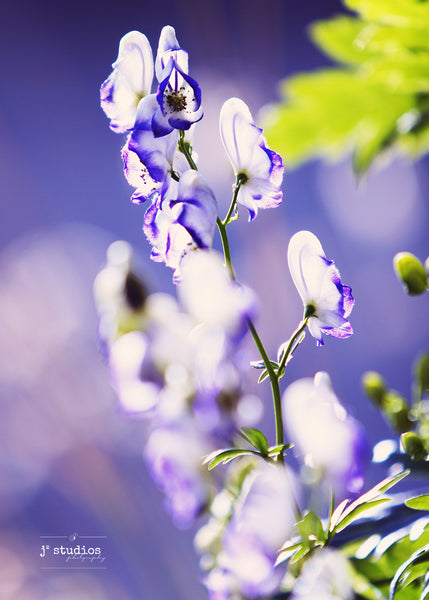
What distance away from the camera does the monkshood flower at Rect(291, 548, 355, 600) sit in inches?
10.2

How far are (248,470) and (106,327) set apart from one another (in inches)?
5.3

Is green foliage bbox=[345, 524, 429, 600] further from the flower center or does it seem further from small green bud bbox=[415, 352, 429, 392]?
the flower center

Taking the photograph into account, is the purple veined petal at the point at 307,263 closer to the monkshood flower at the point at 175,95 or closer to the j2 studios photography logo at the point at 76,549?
the monkshood flower at the point at 175,95

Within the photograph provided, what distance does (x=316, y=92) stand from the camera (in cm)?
72

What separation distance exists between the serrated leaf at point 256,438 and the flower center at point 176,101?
0.17 m

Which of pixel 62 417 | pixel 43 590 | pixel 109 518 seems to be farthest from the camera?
pixel 62 417

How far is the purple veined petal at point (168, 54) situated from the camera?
31 centimetres

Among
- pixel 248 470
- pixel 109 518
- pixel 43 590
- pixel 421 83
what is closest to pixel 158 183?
pixel 248 470

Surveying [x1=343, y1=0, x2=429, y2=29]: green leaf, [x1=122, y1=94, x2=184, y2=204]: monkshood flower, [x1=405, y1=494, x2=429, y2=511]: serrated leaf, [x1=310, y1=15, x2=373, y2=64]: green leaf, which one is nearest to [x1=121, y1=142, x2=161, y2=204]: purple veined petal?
[x1=122, y1=94, x2=184, y2=204]: monkshood flower

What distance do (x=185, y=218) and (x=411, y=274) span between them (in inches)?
7.1

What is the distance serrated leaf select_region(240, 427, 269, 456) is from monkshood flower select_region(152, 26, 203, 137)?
153mm

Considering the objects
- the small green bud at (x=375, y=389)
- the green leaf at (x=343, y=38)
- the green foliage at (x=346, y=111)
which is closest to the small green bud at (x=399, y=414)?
the small green bud at (x=375, y=389)

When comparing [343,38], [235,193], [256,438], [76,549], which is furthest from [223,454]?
[343,38]

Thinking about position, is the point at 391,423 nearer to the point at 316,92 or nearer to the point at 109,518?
the point at 316,92
